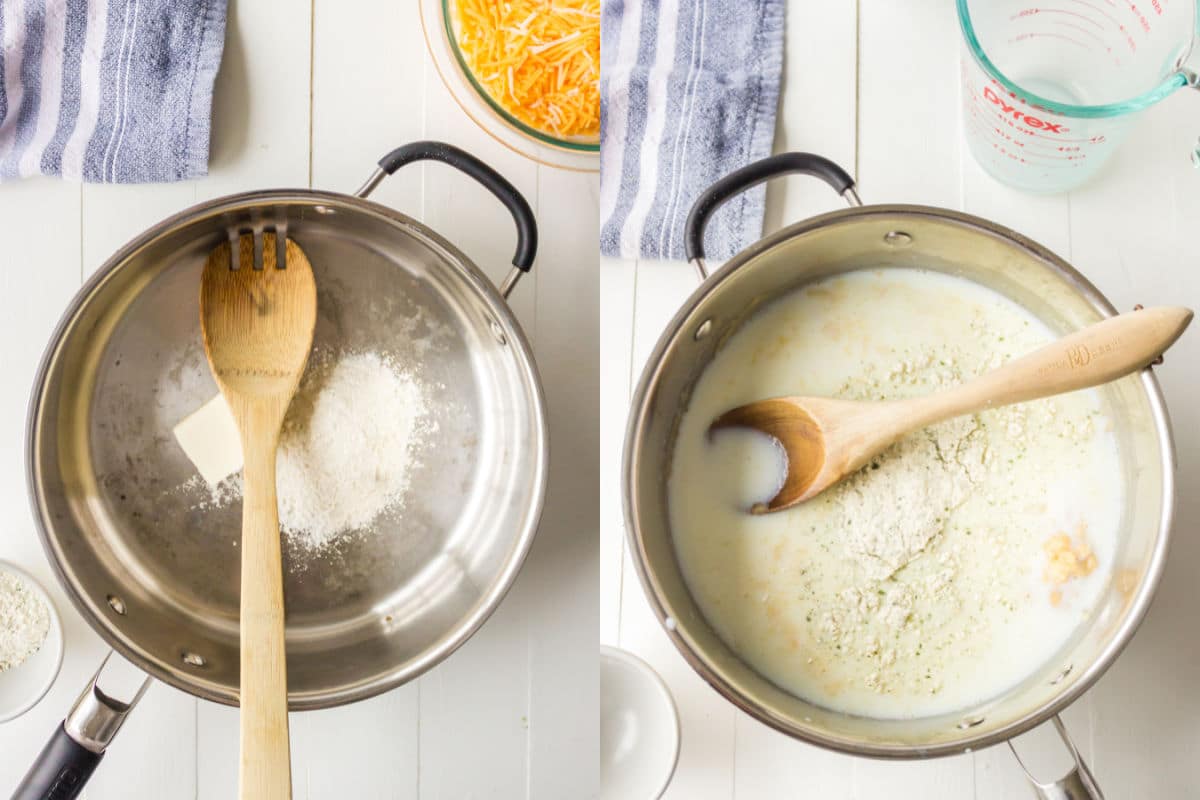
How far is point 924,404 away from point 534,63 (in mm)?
387

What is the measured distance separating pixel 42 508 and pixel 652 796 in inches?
19.2

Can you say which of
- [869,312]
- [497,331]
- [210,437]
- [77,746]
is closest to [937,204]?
[869,312]

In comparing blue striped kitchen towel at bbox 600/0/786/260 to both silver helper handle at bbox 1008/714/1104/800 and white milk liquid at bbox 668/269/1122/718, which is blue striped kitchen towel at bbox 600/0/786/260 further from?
silver helper handle at bbox 1008/714/1104/800

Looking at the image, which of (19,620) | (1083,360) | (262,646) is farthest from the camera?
(19,620)

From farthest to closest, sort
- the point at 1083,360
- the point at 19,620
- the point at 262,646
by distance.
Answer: the point at 19,620, the point at 262,646, the point at 1083,360

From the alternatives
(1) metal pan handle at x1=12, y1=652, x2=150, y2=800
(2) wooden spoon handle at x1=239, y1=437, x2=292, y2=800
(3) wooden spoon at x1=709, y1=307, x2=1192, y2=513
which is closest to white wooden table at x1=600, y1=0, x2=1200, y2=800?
(3) wooden spoon at x1=709, y1=307, x2=1192, y2=513

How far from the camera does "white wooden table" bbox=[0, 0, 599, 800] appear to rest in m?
0.78

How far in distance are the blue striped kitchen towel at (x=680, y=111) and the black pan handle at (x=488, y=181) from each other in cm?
6

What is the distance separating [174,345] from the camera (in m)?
0.77

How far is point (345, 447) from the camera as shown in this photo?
2.48ft

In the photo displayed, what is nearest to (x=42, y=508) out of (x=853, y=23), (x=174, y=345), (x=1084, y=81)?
(x=174, y=345)

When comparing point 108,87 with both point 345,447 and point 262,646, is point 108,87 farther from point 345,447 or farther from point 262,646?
point 262,646

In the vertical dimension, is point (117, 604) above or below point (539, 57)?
below

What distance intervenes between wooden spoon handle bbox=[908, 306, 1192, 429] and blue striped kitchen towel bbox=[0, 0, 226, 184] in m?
0.63
